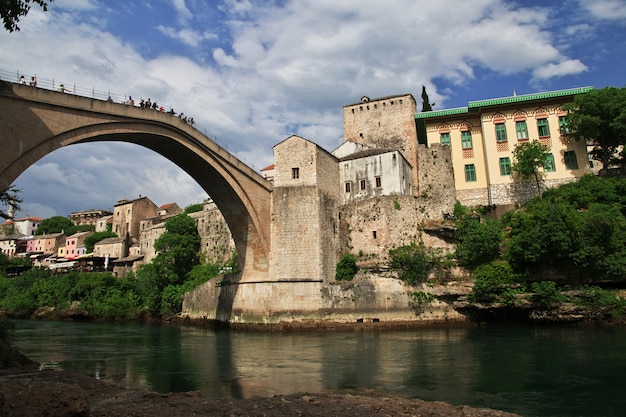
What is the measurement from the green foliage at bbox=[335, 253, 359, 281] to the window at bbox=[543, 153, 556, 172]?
14.4 metres

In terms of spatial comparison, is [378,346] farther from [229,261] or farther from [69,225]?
[69,225]

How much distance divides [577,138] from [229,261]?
90.5 feet

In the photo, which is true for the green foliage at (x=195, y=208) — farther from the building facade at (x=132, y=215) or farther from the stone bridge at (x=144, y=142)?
the stone bridge at (x=144, y=142)

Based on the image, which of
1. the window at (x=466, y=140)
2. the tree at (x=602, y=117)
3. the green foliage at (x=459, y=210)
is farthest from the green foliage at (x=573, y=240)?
the window at (x=466, y=140)

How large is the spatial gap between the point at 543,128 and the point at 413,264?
13842 millimetres

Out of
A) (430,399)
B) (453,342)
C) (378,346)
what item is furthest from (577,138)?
(430,399)

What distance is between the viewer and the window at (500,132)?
32.9m

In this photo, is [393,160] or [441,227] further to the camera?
[393,160]

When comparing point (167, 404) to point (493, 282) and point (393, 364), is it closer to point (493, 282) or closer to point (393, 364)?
point (393, 364)

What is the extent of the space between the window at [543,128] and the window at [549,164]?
1.46 meters

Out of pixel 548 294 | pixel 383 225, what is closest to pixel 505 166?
pixel 383 225

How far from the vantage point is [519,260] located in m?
26.0

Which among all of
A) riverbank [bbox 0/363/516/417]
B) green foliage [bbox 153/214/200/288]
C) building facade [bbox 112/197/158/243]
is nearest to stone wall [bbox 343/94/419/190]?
green foliage [bbox 153/214/200/288]

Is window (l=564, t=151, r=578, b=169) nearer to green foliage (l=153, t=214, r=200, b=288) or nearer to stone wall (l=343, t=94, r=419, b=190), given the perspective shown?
stone wall (l=343, t=94, r=419, b=190)
